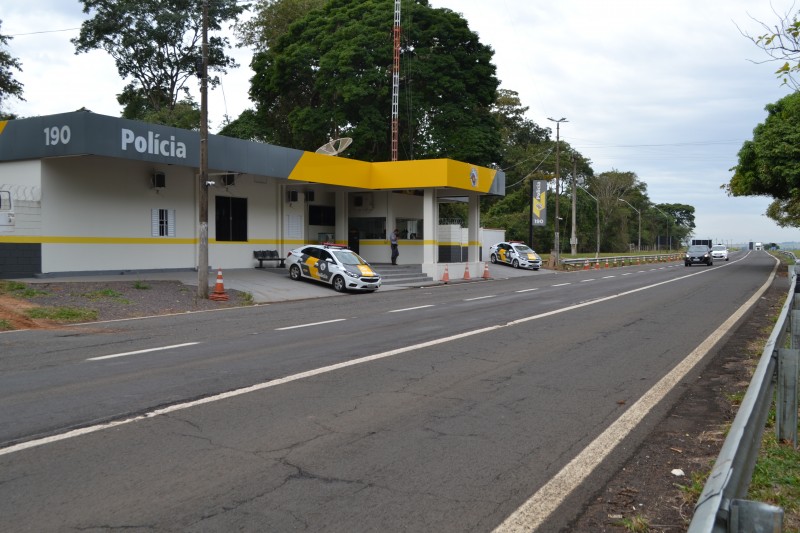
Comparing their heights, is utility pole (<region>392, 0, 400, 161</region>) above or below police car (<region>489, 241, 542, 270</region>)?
above

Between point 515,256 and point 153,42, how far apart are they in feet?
92.1

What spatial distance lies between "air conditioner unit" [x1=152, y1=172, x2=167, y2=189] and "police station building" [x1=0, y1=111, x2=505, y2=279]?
0.04 metres

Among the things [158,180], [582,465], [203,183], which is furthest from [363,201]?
[582,465]

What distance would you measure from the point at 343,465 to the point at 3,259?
18272 mm

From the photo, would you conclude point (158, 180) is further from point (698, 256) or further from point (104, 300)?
point (698, 256)

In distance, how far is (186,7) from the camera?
43344 millimetres

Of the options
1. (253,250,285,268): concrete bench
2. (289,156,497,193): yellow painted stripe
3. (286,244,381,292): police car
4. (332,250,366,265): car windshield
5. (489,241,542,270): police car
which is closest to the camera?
(286,244,381,292): police car

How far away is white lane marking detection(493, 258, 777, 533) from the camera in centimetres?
414

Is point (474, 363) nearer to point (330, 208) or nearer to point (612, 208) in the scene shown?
point (330, 208)

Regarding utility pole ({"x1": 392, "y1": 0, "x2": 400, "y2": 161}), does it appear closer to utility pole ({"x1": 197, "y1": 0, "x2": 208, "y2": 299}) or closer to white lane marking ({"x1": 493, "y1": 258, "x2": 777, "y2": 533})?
utility pole ({"x1": 197, "y1": 0, "x2": 208, "y2": 299})

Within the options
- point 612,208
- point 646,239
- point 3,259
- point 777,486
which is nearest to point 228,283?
point 3,259

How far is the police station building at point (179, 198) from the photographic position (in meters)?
19.8

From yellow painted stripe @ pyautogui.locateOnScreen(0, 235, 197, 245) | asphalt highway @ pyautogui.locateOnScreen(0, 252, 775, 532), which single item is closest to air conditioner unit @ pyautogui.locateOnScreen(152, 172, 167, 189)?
yellow painted stripe @ pyautogui.locateOnScreen(0, 235, 197, 245)

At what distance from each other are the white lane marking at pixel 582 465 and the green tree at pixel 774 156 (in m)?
27.5
